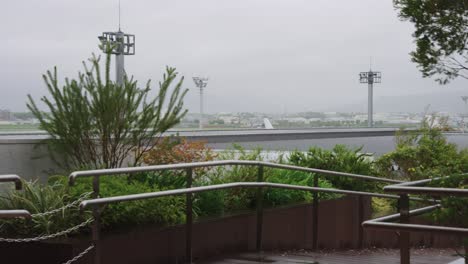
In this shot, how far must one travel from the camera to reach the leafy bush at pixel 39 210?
6523 mm

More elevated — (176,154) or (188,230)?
(176,154)

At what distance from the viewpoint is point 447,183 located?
221 inches

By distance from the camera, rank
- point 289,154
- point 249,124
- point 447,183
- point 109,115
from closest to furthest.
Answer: point 447,183 → point 109,115 → point 289,154 → point 249,124

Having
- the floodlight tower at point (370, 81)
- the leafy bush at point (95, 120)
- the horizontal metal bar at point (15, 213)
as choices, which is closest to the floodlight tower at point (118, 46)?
the leafy bush at point (95, 120)

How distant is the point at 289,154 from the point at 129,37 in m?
14.6

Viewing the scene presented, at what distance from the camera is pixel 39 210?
6789 millimetres

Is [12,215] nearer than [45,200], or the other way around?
[12,215]

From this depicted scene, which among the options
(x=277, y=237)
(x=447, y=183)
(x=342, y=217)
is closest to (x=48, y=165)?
(x=277, y=237)

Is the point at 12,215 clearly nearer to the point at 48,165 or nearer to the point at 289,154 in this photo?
the point at 48,165

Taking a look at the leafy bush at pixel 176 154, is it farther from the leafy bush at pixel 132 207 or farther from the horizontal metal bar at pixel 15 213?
the horizontal metal bar at pixel 15 213

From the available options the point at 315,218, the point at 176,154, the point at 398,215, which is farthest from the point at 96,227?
the point at 176,154

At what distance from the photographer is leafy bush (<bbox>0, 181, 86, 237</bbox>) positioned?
652cm

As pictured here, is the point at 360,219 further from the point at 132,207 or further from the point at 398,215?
the point at 398,215

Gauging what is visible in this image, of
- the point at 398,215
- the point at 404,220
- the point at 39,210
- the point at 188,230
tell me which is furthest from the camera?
the point at 188,230
